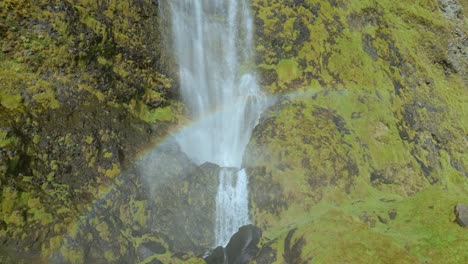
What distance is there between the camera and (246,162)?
19.1 m

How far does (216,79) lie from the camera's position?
2269 cm

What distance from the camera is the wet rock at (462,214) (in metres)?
12.4

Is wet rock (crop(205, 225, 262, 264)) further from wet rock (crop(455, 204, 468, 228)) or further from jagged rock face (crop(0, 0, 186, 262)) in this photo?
wet rock (crop(455, 204, 468, 228))

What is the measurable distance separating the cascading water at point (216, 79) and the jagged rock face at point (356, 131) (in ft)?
4.03

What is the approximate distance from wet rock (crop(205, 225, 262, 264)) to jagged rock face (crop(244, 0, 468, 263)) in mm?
600

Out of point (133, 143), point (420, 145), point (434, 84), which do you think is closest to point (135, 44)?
point (133, 143)

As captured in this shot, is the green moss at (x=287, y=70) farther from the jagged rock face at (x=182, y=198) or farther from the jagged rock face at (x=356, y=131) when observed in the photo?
the jagged rock face at (x=182, y=198)

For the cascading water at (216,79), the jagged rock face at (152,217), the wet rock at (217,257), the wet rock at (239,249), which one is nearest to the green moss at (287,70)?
the cascading water at (216,79)

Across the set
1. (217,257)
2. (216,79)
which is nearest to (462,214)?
(217,257)

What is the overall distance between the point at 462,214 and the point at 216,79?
13.9 metres

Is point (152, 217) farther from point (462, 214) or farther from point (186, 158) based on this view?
point (462, 214)

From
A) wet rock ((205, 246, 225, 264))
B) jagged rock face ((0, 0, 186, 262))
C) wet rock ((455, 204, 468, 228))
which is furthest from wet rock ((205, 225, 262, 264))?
wet rock ((455, 204, 468, 228))

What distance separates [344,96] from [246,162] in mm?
7893

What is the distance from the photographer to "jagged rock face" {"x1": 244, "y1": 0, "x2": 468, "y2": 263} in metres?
14.3
